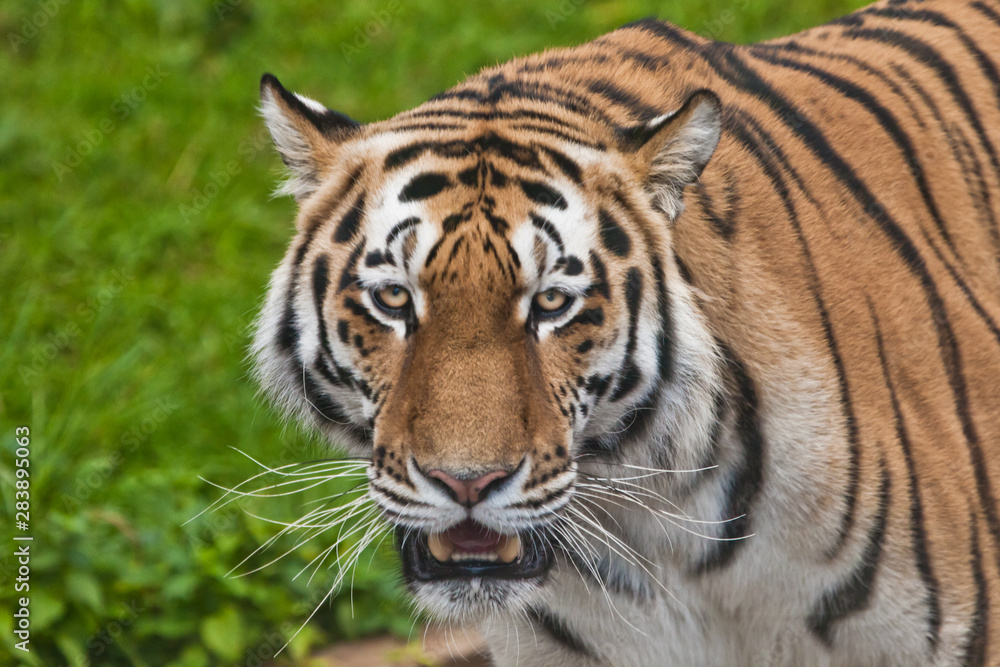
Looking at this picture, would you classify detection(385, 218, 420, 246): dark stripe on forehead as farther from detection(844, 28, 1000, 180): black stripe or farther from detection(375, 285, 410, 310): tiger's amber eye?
detection(844, 28, 1000, 180): black stripe

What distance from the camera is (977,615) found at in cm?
201

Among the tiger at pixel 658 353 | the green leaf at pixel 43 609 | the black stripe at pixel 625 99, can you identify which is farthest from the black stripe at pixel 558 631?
the green leaf at pixel 43 609

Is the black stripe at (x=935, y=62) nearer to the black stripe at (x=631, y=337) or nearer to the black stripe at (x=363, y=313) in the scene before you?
the black stripe at (x=631, y=337)

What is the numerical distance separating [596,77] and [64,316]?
7.35ft

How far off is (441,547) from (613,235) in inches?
21.7

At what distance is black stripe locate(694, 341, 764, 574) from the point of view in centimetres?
197

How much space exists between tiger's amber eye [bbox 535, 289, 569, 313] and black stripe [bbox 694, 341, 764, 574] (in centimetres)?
32

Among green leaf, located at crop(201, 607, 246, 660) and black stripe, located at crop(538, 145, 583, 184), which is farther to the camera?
green leaf, located at crop(201, 607, 246, 660)

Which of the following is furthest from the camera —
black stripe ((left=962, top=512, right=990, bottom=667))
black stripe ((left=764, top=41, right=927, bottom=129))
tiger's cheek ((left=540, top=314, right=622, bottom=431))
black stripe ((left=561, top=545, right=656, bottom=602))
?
black stripe ((left=764, top=41, right=927, bottom=129))

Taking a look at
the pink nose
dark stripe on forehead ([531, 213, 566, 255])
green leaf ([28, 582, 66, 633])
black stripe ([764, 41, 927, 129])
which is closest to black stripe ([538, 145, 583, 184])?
dark stripe on forehead ([531, 213, 566, 255])

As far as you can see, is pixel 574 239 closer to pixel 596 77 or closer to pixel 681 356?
pixel 681 356

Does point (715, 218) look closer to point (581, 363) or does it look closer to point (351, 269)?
point (581, 363)

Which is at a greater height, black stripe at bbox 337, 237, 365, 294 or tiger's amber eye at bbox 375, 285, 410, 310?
black stripe at bbox 337, 237, 365, 294

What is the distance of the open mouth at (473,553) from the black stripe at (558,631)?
36 centimetres
